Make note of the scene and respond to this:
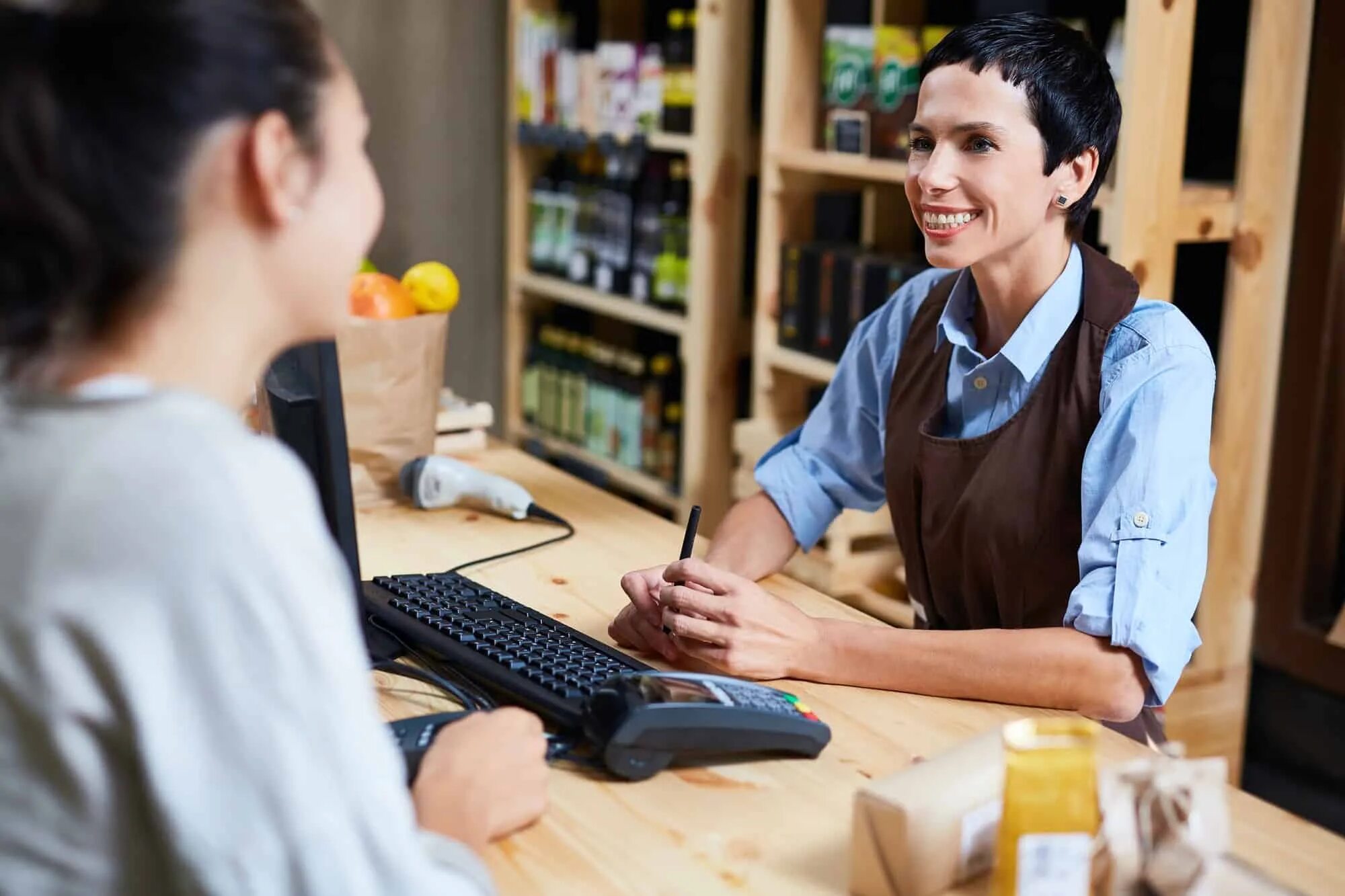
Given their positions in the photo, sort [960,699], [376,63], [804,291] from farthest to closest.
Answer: [376,63], [804,291], [960,699]

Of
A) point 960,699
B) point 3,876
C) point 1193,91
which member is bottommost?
point 960,699

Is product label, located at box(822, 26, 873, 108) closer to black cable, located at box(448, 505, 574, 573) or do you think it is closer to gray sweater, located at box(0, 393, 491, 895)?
black cable, located at box(448, 505, 574, 573)

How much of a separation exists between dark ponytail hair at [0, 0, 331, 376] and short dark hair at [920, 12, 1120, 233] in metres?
1.01

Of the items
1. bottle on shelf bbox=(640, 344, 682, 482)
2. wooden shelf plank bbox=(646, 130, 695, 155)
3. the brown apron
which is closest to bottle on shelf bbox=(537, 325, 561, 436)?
bottle on shelf bbox=(640, 344, 682, 482)

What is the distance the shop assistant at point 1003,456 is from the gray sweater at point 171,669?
0.64 meters

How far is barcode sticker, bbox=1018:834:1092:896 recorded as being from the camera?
83 cm

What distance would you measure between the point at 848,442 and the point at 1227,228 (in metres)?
0.82

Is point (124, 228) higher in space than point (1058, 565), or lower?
higher

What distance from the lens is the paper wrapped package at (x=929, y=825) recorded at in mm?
864

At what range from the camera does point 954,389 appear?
5.12 feet

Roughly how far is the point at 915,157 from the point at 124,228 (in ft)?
3.50

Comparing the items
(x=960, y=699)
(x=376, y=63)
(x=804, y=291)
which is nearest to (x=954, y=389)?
(x=960, y=699)

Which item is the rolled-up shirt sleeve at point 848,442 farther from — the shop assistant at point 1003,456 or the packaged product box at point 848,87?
the packaged product box at point 848,87

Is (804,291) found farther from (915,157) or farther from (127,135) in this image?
(127,135)
